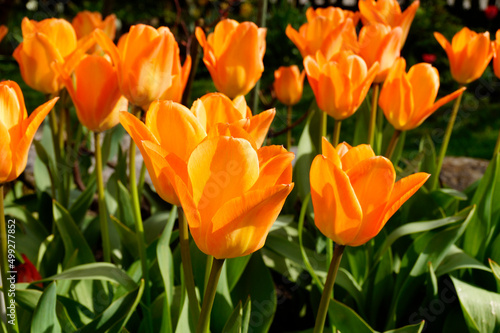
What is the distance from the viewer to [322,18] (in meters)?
1.64

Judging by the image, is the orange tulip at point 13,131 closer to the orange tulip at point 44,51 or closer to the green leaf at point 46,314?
the green leaf at point 46,314

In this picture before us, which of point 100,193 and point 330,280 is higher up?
point 330,280

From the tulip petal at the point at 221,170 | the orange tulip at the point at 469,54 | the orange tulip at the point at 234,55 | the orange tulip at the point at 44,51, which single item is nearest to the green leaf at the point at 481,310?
the orange tulip at the point at 469,54

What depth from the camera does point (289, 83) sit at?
1948 millimetres

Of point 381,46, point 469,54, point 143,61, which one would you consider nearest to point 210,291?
point 143,61

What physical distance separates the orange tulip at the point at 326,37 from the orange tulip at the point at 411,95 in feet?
0.83

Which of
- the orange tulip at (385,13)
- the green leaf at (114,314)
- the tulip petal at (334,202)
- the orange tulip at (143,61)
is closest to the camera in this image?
the tulip petal at (334,202)

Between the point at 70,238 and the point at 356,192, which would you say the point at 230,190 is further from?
the point at 70,238

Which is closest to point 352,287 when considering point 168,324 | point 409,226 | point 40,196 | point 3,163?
point 409,226

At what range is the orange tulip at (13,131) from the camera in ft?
2.75

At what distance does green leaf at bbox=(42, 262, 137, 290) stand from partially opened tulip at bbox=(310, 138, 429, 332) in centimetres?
52

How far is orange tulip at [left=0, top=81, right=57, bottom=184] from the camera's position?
2.75 feet

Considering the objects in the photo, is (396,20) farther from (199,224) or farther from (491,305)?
(199,224)

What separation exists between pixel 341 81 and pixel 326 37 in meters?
0.35
